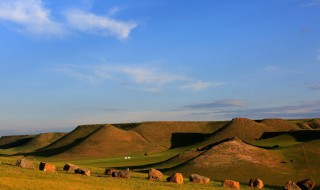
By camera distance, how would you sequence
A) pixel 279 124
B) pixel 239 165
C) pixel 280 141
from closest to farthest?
1. pixel 239 165
2. pixel 280 141
3. pixel 279 124

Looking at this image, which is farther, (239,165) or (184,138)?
(184,138)

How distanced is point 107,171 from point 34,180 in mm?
18074

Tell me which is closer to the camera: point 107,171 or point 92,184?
point 92,184

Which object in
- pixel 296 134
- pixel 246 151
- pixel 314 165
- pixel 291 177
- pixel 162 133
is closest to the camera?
pixel 291 177

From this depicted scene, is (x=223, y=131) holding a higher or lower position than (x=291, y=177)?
higher

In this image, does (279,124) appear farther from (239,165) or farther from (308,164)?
(239,165)

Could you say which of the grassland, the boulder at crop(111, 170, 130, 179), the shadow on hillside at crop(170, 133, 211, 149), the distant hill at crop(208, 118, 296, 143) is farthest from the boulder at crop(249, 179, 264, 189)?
the shadow on hillside at crop(170, 133, 211, 149)

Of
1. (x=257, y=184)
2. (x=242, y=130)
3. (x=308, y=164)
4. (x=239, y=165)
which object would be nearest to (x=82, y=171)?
(x=257, y=184)

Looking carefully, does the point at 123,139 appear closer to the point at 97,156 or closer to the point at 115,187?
the point at 97,156

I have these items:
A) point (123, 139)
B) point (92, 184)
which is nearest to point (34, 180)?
point (92, 184)

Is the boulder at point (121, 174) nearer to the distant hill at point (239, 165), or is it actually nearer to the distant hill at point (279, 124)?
the distant hill at point (239, 165)

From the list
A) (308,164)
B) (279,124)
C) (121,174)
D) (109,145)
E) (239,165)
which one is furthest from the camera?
(279,124)

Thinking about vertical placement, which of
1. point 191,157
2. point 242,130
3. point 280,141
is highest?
point 242,130

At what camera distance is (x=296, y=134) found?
133 meters
